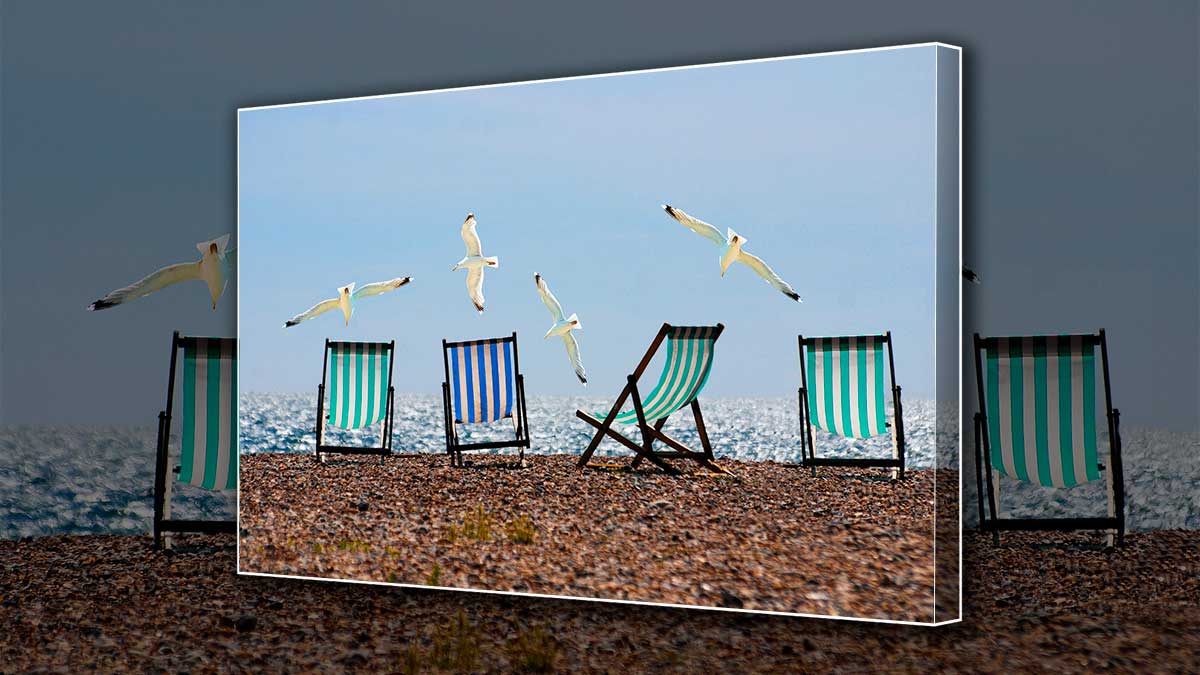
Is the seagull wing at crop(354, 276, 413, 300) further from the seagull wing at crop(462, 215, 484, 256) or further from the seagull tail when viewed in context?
the seagull tail

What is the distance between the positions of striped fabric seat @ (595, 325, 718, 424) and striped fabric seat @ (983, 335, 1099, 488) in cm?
152

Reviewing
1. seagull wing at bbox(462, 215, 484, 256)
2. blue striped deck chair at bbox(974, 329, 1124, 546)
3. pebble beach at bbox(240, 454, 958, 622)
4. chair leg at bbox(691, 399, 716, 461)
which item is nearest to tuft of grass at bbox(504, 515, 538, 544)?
pebble beach at bbox(240, 454, 958, 622)

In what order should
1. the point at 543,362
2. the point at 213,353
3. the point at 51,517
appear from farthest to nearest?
the point at 51,517, the point at 213,353, the point at 543,362

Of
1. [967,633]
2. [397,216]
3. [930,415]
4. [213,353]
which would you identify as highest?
[397,216]

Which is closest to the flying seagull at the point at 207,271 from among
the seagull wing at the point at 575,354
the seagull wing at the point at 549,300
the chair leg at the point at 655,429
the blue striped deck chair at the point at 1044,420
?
the seagull wing at the point at 549,300

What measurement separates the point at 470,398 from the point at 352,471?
72 cm

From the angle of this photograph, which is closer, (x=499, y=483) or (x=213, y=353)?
(x=499, y=483)

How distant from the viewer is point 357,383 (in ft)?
19.9

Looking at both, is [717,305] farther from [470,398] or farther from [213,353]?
[213,353]

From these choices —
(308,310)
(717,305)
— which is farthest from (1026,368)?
(308,310)

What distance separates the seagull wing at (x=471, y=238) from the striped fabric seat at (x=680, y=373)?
0.98m

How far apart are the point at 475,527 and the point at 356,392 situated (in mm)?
979

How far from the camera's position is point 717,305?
515 centimetres

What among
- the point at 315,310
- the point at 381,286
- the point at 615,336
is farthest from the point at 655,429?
the point at 315,310
